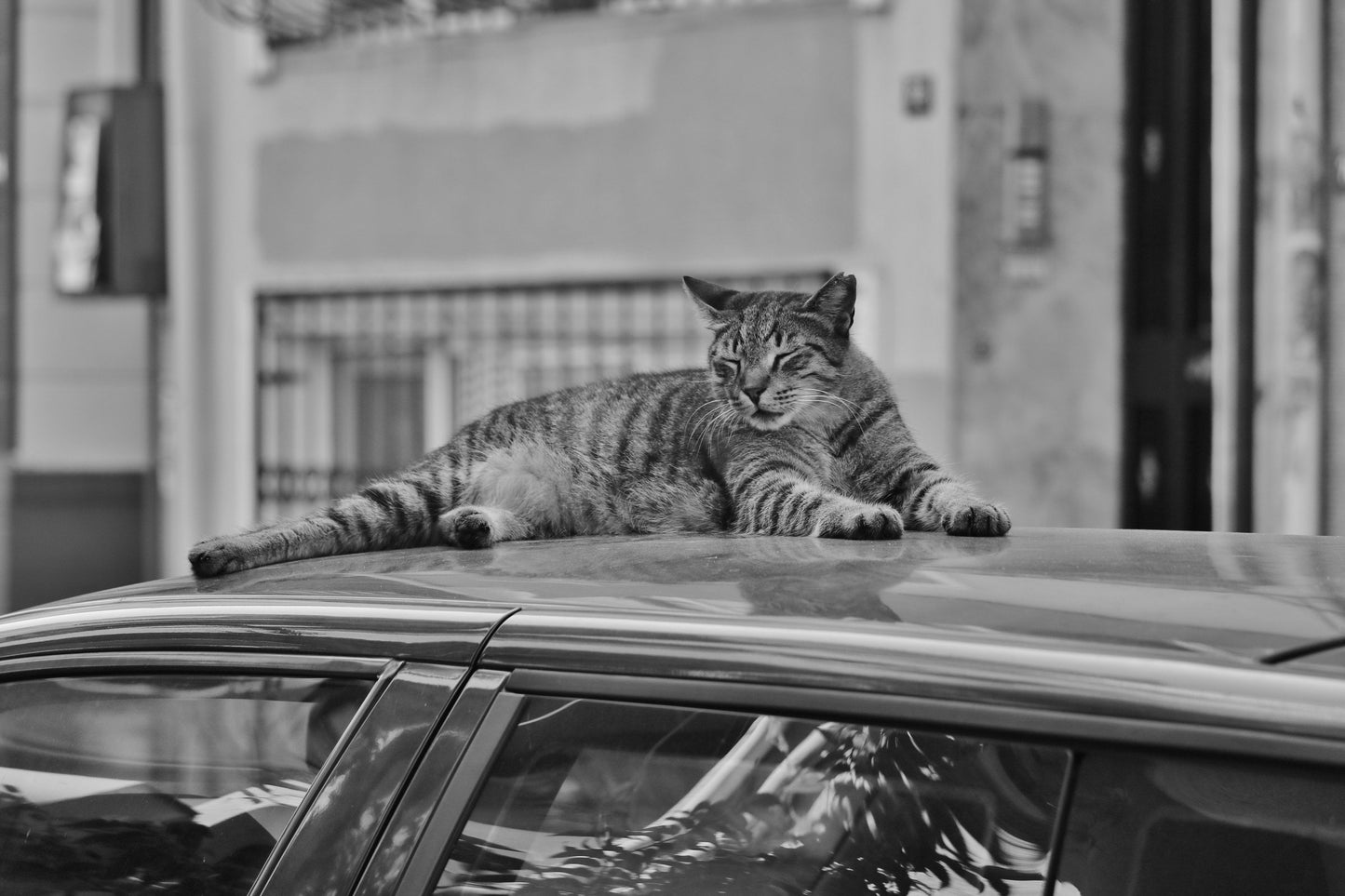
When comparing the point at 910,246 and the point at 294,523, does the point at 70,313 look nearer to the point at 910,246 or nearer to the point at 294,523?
the point at 910,246

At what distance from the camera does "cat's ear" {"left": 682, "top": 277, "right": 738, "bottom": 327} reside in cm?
427

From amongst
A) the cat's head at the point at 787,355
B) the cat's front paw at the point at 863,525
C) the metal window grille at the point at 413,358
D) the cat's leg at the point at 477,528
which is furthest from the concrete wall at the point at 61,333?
the cat's front paw at the point at 863,525

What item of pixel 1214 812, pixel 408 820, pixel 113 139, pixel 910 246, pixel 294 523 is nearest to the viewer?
pixel 1214 812

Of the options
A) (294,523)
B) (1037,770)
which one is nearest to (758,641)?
(1037,770)

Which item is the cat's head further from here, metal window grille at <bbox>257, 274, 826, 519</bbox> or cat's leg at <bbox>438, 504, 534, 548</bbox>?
metal window grille at <bbox>257, 274, 826, 519</bbox>

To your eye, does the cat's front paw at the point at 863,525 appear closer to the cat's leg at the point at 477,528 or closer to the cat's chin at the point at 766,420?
the cat's leg at the point at 477,528

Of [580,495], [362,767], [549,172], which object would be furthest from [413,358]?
[362,767]

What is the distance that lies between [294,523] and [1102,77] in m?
6.91

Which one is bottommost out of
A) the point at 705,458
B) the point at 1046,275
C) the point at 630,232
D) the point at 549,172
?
the point at 705,458

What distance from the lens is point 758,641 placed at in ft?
5.47

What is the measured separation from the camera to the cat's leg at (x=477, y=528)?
106 inches

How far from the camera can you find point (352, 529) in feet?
10.4

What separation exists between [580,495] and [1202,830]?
2.31 m

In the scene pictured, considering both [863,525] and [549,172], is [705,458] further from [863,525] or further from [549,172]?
[549,172]
